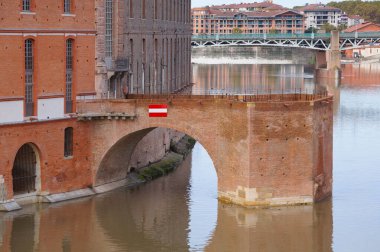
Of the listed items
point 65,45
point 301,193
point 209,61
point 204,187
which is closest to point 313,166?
point 301,193

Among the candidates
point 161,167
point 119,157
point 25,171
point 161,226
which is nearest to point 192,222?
point 161,226

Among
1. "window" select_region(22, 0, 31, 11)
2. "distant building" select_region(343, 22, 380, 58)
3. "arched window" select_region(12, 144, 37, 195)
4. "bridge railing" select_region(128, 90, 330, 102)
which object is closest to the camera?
"window" select_region(22, 0, 31, 11)

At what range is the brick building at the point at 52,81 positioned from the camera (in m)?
37.2

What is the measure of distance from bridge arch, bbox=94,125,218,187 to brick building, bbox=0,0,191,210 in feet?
2.30

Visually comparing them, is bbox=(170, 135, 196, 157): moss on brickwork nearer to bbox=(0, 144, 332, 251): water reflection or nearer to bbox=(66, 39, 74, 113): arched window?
bbox=(0, 144, 332, 251): water reflection

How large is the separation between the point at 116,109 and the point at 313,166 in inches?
309

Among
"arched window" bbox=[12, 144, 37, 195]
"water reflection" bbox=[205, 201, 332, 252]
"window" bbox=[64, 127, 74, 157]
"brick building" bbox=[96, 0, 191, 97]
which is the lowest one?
"water reflection" bbox=[205, 201, 332, 252]

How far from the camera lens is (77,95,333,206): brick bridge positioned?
125 ft

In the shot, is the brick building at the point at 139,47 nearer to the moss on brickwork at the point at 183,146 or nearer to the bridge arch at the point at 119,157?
the bridge arch at the point at 119,157

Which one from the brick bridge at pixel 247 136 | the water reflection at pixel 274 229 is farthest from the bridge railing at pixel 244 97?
the water reflection at pixel 274 229

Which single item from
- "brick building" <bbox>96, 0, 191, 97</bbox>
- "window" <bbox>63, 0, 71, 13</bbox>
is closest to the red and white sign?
"brick building" <bbox>96, 0, 191, 97</bbox>

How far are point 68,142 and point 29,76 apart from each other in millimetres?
3290

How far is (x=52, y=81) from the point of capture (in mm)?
39375

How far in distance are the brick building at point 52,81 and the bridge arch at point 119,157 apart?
70cm
